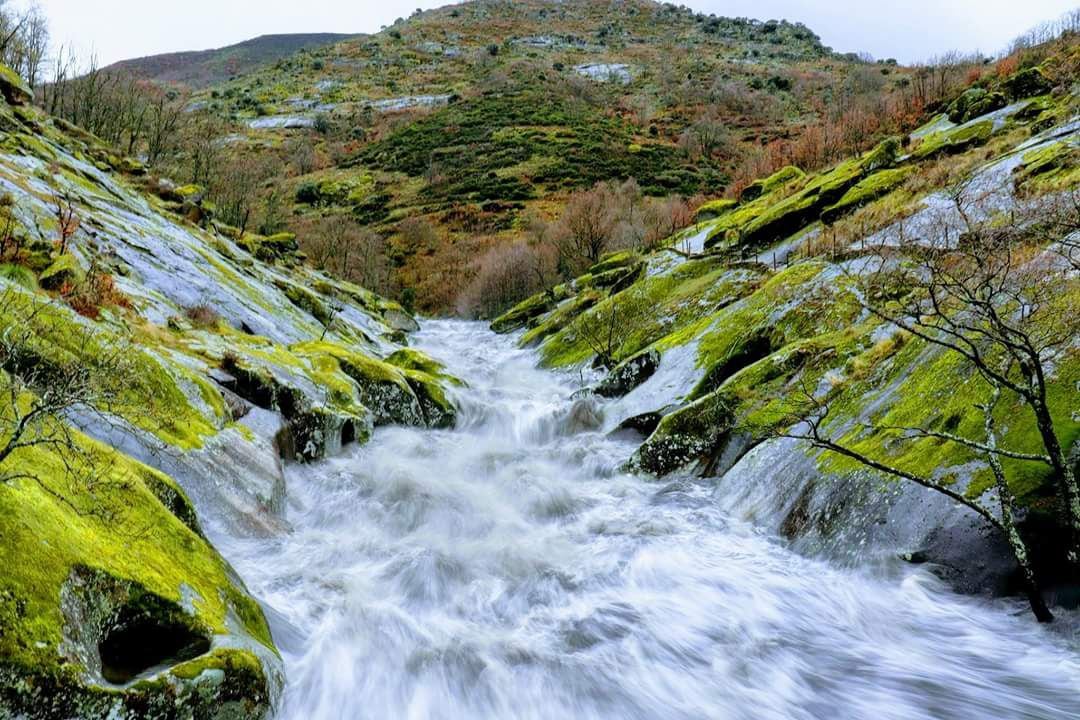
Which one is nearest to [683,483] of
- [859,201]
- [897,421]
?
[897,421]

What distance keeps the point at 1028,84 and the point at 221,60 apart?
19993cm

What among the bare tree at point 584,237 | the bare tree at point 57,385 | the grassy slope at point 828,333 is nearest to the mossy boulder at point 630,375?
the grassy slope at point 828,333

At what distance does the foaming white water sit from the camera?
17.5 feet

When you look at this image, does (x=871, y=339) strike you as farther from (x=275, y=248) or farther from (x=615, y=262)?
(x=275, y=248)

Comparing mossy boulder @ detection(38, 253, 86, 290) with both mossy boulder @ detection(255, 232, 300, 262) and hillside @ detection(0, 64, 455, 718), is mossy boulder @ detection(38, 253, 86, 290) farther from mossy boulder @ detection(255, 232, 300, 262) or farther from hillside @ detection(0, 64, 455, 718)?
mossy boulder @ detection(255, 232, 300, 262)

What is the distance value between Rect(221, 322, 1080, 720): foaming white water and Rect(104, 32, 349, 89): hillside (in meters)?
170

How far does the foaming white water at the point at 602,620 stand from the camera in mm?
5328

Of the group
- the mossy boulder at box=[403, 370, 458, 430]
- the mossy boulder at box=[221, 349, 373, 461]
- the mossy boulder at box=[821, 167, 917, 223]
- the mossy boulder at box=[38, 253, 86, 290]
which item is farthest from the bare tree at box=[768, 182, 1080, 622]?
the mossy boulder at box=[821, 167, 917, 223]

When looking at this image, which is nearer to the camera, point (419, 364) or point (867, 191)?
point (867, 191)

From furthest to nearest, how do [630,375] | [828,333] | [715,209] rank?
[715,209] < [630,375] < [828,333]

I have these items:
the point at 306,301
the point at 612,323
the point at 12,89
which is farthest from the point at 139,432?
the point at 12,89

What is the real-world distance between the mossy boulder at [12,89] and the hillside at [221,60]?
144m

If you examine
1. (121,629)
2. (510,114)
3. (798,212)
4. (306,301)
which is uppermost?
(510,114)

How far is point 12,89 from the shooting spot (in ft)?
77.0
